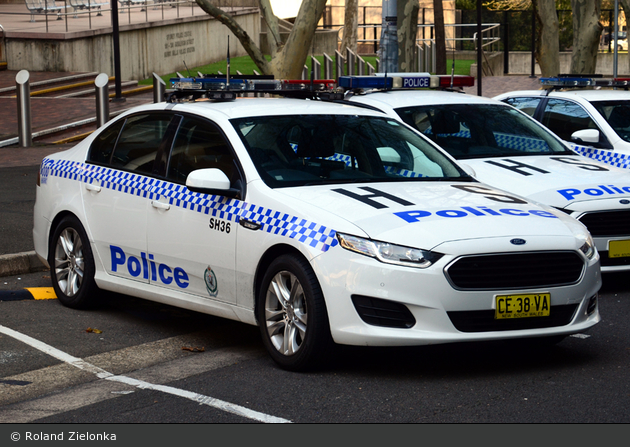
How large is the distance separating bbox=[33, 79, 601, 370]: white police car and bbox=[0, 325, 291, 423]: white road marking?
627mm

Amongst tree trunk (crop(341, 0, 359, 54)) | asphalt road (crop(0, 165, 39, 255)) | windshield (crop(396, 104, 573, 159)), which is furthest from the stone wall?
windshield (crop(396, 104, 573, 159))

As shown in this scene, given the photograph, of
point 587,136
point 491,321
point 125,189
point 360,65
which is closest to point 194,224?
point 125,189

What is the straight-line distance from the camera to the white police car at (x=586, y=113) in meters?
9.80

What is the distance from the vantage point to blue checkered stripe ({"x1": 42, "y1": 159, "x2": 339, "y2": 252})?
538 centimetres

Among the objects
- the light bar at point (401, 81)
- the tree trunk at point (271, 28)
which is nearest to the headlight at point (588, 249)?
the light bar at point (401, 81)

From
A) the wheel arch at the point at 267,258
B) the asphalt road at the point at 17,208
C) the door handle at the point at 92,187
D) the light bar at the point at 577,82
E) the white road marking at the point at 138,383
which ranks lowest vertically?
the white road marking at the point at 138,383

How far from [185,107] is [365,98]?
3.32m

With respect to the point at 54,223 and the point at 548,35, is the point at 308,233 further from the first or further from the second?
the point at 548,35

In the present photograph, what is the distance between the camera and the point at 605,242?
7715mm

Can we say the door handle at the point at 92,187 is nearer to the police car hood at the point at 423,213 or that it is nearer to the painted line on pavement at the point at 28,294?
the painted line on pavement at the point at 28,294

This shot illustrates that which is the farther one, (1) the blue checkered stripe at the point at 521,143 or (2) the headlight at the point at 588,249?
(1) the blue checkered stripe at the point at 521,143

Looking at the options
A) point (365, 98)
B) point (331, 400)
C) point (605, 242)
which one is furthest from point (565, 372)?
point (365, 98)

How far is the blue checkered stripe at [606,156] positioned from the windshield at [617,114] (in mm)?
303

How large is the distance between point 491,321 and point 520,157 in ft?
13.0
